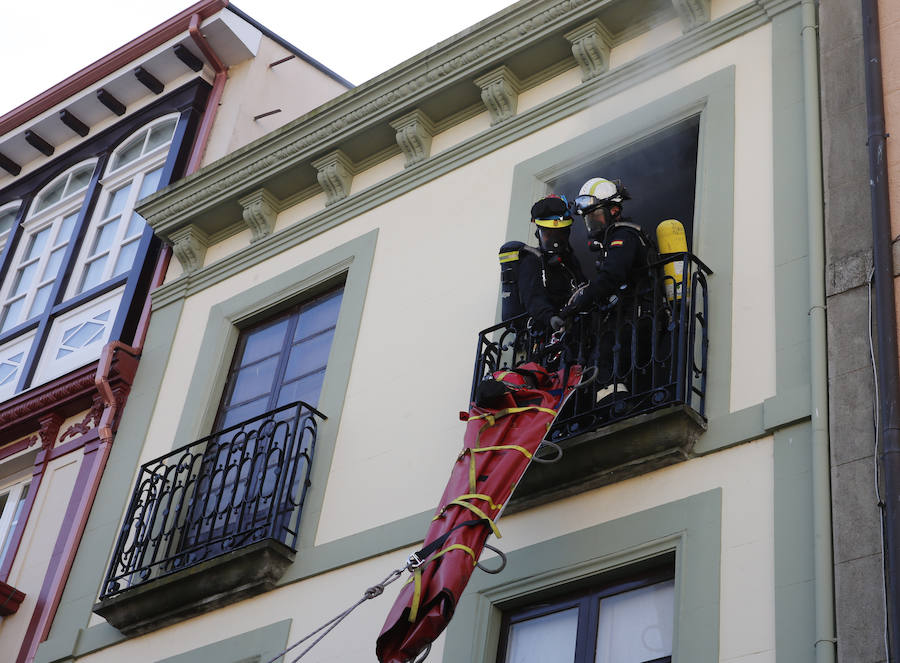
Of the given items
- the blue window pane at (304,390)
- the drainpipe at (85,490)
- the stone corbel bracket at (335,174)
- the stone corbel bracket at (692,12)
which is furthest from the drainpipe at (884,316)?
the drainpipe at (85,490)

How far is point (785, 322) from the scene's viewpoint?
29.2ft

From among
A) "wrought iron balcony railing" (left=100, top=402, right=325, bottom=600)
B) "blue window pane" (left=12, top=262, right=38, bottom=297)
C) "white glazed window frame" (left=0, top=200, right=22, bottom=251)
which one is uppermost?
"white glazed window frame" (left=0, top=200, right=22, bottom=251)

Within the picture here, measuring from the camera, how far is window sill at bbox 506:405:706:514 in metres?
8.69

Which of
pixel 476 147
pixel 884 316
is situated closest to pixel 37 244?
pixel 476 147

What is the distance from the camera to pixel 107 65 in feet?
55.3

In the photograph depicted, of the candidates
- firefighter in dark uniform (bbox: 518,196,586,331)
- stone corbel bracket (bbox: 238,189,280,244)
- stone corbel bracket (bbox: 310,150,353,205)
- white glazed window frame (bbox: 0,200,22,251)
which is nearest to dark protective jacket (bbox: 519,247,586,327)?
firefighter in dark uniform (bbox: 518,196,586,331)

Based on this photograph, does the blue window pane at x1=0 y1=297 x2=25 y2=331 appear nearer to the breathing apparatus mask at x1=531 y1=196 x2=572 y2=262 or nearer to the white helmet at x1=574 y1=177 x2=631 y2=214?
the breathing apparatus mask at x1=531 y1=196 x2=572 y2=262

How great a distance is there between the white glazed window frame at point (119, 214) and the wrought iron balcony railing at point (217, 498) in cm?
337

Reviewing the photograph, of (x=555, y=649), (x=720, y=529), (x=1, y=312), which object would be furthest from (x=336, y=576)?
(x=1, y=312)

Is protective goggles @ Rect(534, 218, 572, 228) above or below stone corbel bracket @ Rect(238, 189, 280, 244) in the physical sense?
below

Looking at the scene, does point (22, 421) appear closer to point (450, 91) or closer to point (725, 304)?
point (450, 91)

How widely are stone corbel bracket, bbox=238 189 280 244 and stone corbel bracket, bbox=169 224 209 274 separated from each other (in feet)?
2.10

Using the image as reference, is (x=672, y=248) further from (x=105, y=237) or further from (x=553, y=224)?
(x=105, y=237)

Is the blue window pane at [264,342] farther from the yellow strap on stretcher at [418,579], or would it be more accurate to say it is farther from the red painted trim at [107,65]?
the yellow strap on stretcher at [418,579]
